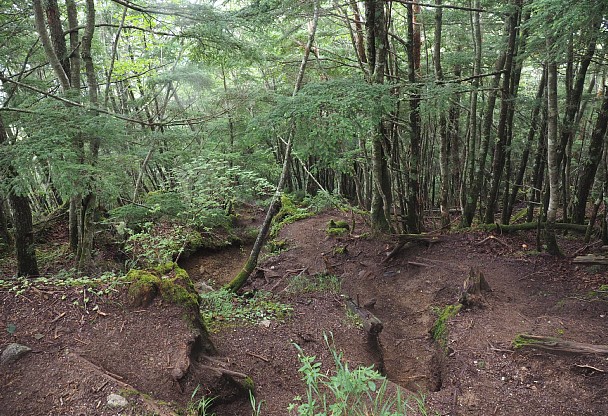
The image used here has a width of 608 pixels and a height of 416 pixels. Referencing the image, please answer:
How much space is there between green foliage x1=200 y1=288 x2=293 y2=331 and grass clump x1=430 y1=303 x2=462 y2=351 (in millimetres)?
2174

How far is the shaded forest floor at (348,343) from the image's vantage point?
9.89ft

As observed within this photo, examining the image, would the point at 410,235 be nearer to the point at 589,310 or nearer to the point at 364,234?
the point at 364,234

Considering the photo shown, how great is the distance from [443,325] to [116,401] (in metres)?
4.22

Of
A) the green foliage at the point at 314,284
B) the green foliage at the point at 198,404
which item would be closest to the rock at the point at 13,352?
the green foliage at the point at 198,404

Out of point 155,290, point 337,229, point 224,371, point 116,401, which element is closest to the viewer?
point 116,401

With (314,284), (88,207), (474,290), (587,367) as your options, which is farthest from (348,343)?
(88,207)

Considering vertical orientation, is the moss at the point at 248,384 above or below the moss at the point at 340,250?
above

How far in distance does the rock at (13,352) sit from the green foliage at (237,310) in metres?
2.01

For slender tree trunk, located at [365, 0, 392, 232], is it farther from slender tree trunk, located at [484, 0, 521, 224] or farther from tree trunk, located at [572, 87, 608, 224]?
tree trunk, located at [572, 87, 608, 224]

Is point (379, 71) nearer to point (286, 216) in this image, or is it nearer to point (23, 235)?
point (23, 235)

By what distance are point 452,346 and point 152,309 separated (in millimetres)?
3712

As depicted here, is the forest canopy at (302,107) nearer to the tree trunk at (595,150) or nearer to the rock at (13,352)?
the tree trunk at (595,150)

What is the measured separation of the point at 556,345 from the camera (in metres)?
3.96

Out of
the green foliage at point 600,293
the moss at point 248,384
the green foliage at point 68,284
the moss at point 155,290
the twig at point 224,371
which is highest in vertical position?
the green foliage at point 68,284
